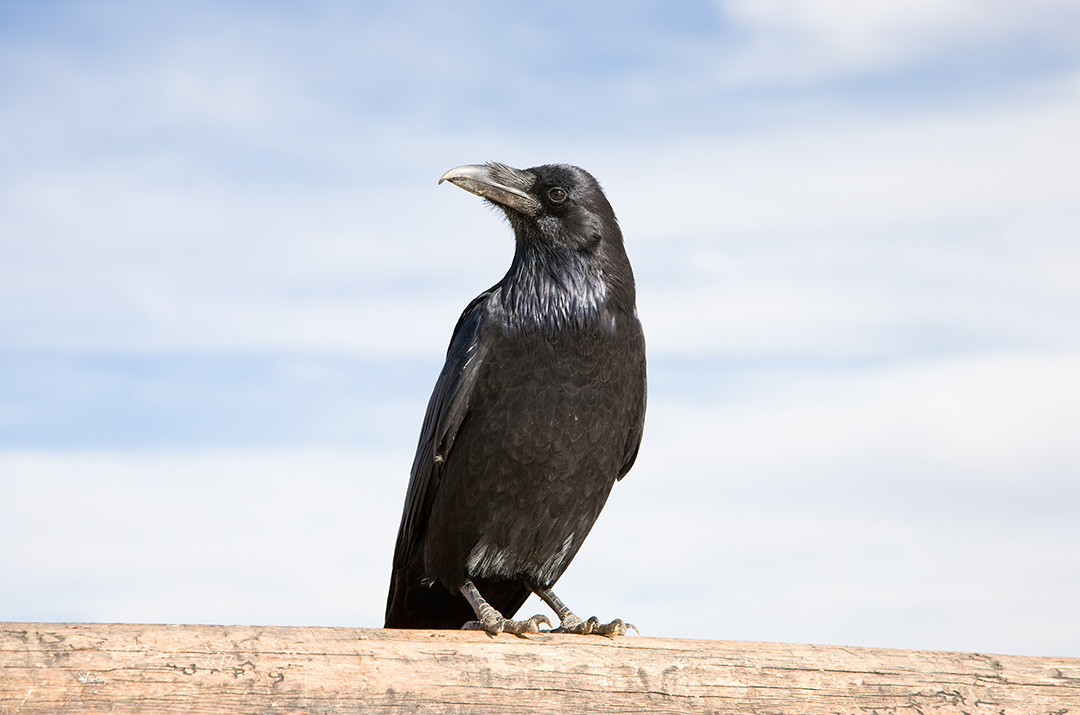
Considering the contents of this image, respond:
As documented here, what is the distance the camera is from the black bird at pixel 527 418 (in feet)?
13.8

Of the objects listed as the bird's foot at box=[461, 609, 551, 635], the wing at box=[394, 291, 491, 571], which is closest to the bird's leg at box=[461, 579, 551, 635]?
the bird's foot at box=[461, 609, 551, 635]

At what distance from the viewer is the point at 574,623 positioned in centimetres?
439

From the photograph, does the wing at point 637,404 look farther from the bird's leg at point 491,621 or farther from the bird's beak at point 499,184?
the bird's leg at point 491,621

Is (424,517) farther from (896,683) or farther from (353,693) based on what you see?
(896,683)

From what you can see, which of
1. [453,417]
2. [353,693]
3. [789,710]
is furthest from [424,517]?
[789,710]

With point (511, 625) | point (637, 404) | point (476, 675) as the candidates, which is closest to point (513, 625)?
point (511, 625)

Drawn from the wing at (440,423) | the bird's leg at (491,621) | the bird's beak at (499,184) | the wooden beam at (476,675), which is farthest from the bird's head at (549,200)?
the wooden beam at (476,675)

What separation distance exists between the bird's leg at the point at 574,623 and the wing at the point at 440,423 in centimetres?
60

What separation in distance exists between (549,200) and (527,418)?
1013mm

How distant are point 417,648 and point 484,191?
2.04 meters

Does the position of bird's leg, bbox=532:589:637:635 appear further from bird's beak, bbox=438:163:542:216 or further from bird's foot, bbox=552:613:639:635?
bird's beak, bbox=438:163:542:216

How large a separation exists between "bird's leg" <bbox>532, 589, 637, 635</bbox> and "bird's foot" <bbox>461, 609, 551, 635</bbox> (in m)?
0.16

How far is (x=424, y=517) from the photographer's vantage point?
4.50m

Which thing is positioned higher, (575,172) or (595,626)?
(575,172)
